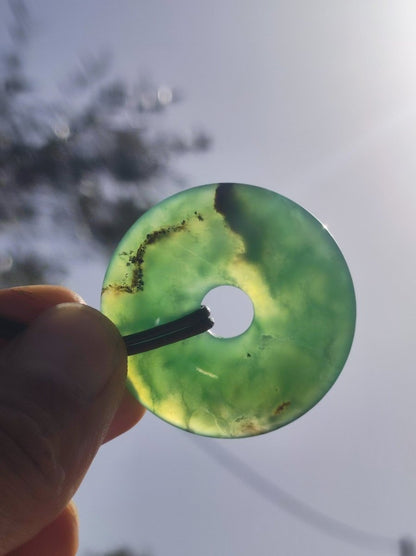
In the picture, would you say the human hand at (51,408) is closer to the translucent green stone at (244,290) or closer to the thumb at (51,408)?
the thumb at (51,408)

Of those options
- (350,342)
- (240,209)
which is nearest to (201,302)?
(240,209)

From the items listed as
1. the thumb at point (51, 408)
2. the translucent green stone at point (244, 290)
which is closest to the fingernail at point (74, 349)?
the thumb at point (51, 408)

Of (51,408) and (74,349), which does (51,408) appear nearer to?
(51,408)

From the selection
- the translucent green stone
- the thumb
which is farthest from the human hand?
the translucent green stone

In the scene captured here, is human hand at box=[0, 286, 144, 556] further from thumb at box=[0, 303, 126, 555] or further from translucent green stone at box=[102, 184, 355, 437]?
translucent green stone at box=[102, 184, 355, 437]

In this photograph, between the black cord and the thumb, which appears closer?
the thumb

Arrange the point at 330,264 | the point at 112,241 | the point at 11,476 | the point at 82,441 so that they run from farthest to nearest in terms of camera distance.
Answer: the point at 112,241, the point at 330,264, the point at 82,441, the point at 11,476

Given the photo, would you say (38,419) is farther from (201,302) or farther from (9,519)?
(201,302)

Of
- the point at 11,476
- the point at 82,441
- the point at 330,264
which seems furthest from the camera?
the point at 330,264
